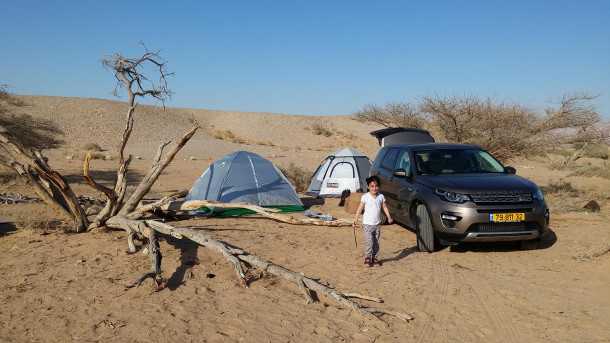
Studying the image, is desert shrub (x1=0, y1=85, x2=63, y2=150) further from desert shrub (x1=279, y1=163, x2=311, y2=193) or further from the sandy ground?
the sandy ground

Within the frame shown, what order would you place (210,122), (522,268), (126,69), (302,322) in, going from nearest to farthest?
(302,322) → (522,268) → (126,69) → (210,122)

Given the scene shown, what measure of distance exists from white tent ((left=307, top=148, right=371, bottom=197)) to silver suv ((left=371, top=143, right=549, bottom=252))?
5258 millimetres

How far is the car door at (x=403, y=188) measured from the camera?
8.60 metres

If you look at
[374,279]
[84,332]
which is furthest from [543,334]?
[84,332]

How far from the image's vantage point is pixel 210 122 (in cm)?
6794

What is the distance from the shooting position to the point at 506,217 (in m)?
7.31

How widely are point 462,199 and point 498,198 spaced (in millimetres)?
531

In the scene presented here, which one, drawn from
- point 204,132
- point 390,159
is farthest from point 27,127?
point 204,132

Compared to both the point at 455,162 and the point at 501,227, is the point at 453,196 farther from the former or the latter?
the point at 455,162

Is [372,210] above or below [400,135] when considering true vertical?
below

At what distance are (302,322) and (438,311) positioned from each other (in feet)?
5.01

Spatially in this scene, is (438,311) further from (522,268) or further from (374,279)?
(522,268)

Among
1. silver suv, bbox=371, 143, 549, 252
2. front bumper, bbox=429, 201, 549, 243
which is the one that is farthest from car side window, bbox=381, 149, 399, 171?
front bumper, bbox=429, 201, 549, 243

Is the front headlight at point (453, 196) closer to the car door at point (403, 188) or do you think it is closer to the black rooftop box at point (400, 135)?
the car door at point (403, 188)
